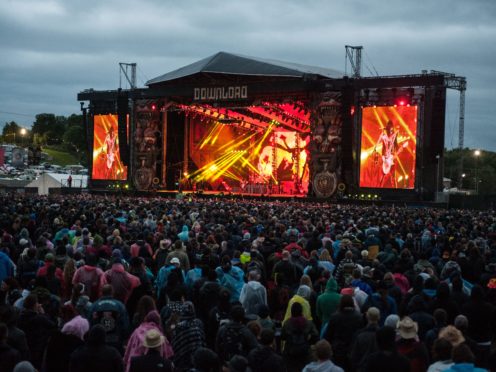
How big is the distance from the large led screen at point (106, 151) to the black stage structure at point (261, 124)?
9 cm

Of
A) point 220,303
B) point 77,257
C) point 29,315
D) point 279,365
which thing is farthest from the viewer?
point 77,257

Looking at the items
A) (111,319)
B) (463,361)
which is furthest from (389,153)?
(463,361)

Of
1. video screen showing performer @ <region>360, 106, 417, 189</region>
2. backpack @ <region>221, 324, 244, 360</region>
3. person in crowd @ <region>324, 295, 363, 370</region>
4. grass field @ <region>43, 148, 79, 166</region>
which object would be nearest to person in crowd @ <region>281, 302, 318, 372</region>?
person in crowd @ <region>324, 295, 363, 370</region>

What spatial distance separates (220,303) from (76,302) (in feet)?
5.18

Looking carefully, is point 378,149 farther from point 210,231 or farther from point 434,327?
point 434,327

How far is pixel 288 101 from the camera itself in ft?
138

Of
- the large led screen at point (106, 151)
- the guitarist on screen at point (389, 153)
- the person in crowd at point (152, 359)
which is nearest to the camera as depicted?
the person in crowd at point (152, 359)

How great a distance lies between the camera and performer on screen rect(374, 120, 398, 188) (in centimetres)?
3703

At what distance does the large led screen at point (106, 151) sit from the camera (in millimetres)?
47438

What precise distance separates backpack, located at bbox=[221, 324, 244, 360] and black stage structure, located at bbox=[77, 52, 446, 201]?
30.1 metres

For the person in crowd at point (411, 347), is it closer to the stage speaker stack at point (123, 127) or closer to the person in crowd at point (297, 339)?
the person in crowd at point (297, 339)

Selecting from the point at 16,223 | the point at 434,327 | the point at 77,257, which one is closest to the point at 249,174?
the point at 16,223

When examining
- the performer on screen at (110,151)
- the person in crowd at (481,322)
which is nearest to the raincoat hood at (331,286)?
the person in crowd at (481,322)

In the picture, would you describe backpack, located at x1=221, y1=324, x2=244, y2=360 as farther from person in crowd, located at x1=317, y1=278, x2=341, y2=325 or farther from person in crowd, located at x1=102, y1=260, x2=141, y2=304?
person in crowd, located at x1=102, y1=260, x2=141, y2=304
